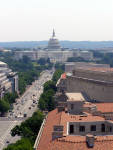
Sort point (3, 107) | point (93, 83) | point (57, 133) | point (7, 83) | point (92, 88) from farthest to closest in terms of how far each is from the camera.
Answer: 1. point (7, 83)
2. point (3, 107)
3. point (93, 83)
4. point (92, 88)
5. point (57, 133)

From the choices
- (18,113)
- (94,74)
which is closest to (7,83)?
(18,113)

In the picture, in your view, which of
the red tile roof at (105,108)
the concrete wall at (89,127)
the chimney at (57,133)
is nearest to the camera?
the chimney at (57,133)

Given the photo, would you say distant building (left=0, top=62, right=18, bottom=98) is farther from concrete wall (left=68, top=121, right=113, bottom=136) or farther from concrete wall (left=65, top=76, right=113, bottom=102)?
concrete wall (left=68, top=121, right=113, bottom=136)

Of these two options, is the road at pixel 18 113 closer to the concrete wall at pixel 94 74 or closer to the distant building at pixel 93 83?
the distant building at pixel 93 83

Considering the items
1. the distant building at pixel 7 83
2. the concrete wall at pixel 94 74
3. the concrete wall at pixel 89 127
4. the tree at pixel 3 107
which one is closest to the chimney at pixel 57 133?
the concrete wall at pixel 89 127

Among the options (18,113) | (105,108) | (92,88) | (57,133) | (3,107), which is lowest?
(18,113)

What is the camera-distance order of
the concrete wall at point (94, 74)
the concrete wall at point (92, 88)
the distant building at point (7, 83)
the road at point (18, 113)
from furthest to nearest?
the distant building at point (7, 83)
the concrete wall at point (94, 74)
the concrete wall at point (92, 88)
the road at point (18, 113)

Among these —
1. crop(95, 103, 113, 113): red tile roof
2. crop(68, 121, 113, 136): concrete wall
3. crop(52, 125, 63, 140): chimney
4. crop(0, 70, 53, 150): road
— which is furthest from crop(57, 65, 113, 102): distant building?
crop(52, 125, 63, 140): chimney

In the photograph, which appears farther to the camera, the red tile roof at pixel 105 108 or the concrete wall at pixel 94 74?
the concrete wall at pixel 94 74

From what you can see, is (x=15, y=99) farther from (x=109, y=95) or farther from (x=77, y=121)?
(x=77, y=121)

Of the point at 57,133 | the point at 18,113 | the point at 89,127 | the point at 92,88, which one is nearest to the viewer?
the point at 57,133

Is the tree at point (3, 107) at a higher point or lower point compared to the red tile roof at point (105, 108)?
lower

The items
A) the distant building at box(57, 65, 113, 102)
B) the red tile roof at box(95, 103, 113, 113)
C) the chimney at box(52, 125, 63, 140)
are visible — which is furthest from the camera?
the distant building at box(57, 65, 113, 102)

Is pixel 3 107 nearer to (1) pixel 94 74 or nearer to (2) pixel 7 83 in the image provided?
(1) pixel 94 74
